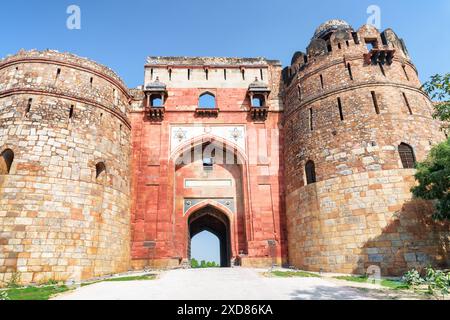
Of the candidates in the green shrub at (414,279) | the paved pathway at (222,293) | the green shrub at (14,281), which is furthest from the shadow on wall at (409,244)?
the green shrub at (14,281)

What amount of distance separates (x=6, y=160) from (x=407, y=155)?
15.7 metres

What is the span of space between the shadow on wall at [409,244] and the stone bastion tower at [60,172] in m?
10.2

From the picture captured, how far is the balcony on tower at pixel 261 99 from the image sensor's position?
1748cm

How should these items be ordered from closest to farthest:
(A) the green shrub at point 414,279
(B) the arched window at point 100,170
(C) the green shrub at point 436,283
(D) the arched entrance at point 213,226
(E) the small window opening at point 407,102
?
1. (C) the green shrub at point 436,283
2. (A) the green shrub at point 414,279
3. (E) the small window opening at point 407,102
4. (B) the arched window at point 100,170
5. (D) the arched entrance at point 213,226

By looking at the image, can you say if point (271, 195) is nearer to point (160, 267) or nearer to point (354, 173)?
point (354, 173)

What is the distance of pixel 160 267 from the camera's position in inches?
558

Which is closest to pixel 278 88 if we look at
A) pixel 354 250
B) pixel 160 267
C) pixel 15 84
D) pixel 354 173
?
pixel 354 173

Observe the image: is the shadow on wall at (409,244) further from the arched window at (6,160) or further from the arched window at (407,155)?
the arched window at (6,160)

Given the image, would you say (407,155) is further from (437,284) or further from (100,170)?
(100,170)

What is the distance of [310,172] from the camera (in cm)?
1410

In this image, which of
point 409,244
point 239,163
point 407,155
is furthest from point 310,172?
point 409,244

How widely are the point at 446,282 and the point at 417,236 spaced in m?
3.89

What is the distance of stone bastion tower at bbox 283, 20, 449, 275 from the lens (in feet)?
36.1

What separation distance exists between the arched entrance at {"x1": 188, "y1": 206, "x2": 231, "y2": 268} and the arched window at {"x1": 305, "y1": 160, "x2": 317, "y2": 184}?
5.60m
